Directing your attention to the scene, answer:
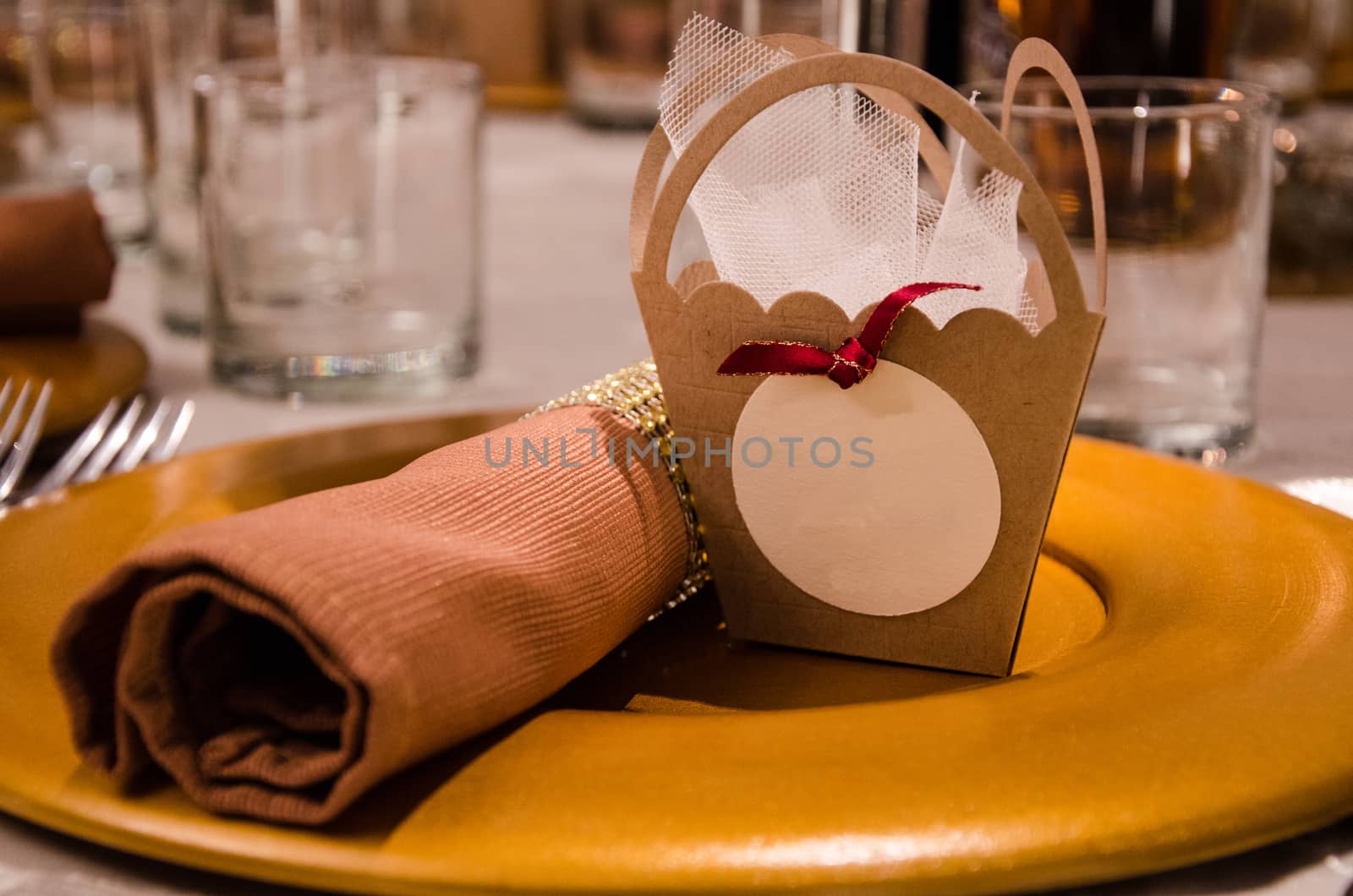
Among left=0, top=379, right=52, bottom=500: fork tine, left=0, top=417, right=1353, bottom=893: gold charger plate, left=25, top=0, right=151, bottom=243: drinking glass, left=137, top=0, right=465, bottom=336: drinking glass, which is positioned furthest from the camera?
left=25, top=0, right=151, bottom=243: drinking glass

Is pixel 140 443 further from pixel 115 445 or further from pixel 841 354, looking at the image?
pixel 841 354

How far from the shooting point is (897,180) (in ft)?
1.48

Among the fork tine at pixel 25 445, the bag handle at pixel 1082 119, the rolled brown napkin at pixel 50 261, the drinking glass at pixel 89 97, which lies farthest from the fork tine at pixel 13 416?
the drinking glass at pixel 89 97

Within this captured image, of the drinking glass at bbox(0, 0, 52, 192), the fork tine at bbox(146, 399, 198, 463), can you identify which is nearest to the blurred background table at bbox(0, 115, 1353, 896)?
the fork tine at bbox(146, 399, 198, 463)

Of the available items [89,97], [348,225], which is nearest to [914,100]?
[348,225]

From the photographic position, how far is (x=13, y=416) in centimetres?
64

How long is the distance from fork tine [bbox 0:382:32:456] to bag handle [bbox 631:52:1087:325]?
14.3 inches

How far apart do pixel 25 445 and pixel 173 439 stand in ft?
0.35

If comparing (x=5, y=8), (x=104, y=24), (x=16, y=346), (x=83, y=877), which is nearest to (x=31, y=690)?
(x=83, y=877)

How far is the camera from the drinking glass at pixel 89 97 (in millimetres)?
1420

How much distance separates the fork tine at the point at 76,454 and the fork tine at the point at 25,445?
0.04ft

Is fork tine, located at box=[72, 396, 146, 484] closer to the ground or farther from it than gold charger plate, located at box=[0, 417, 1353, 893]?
closer to the ground

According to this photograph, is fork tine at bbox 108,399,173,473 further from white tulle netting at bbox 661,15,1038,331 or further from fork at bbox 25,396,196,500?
Result: white tulle netting at bbox 661,15,1038,331

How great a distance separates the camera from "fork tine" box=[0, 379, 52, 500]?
60 centimetres
